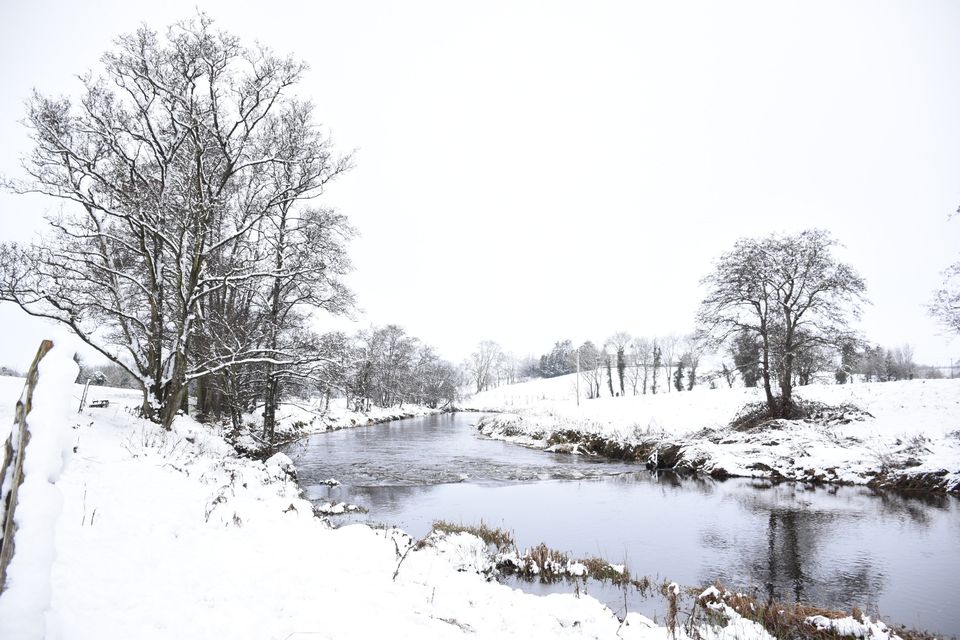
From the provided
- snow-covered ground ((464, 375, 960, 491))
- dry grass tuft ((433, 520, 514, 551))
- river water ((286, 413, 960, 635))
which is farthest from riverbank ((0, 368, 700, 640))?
snow-covered ground ((464, 375, 960, 491))

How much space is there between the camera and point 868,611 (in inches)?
290

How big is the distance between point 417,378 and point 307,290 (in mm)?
67694

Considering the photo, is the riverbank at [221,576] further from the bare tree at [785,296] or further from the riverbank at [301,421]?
the bare tree at [785,296]

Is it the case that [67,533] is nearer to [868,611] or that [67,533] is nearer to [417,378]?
[868,611]

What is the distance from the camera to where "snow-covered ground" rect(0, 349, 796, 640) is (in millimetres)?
2271

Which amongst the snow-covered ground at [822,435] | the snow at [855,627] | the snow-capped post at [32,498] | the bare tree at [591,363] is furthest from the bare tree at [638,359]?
the snow-capped post at [32,498]

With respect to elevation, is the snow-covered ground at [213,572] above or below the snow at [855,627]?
above

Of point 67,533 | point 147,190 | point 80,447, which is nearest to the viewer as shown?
point 67,533

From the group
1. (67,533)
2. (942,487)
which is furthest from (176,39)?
(942,487)

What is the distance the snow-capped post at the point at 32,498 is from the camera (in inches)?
76.5

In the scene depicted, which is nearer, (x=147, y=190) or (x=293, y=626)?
(x=293, y=626)

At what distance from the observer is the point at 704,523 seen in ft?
41.9

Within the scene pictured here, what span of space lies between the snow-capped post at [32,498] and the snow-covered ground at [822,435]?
22801mm

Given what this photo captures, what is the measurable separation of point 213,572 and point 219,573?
6 centimetres
